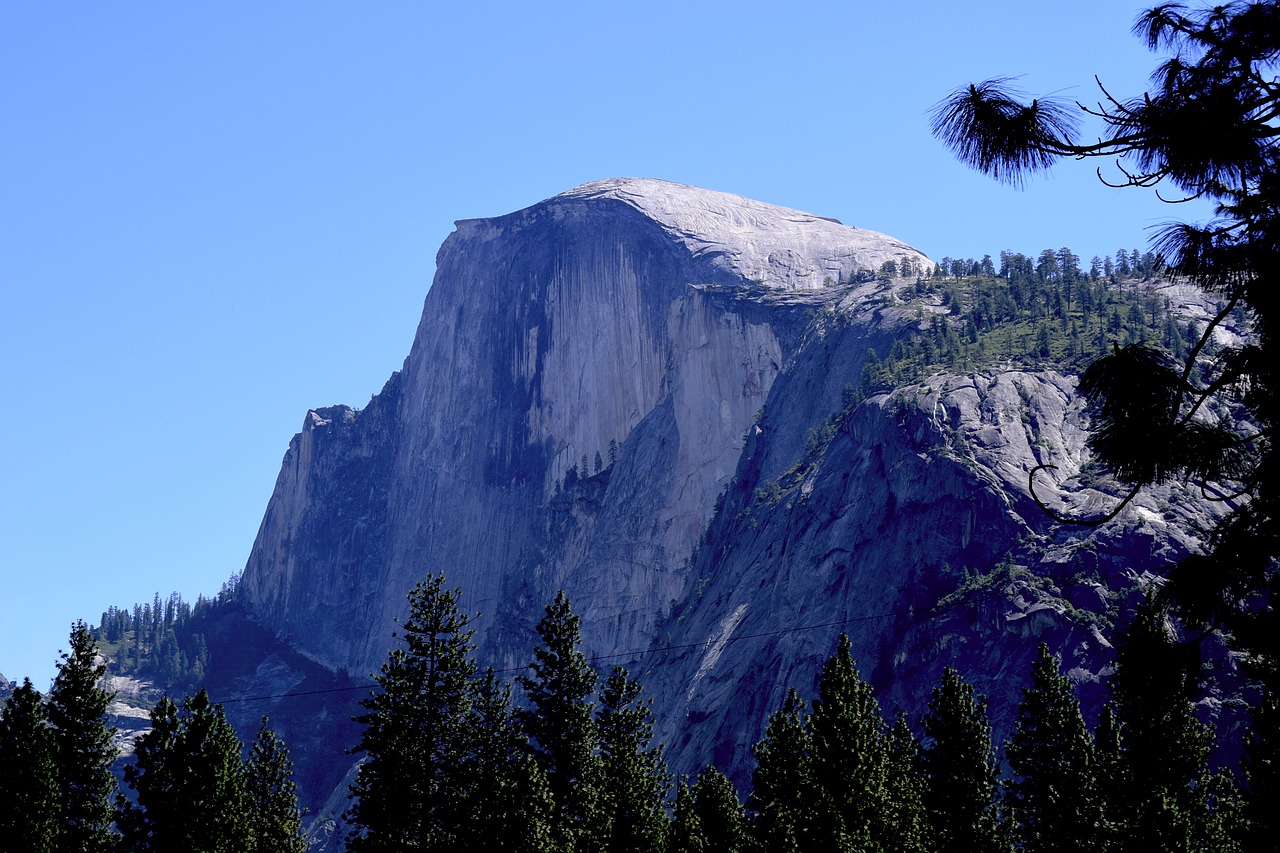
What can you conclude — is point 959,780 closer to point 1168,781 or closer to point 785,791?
point 785,791

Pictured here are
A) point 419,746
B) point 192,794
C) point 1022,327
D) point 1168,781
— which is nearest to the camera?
point 192,794

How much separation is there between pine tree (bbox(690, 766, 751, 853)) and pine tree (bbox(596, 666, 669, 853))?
1.97 meters

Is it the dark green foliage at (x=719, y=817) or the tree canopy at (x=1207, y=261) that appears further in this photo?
the dark green foliage at (x=719, y=817)

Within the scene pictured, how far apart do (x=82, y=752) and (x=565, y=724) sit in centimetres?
1986

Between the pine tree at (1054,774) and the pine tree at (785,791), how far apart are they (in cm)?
871

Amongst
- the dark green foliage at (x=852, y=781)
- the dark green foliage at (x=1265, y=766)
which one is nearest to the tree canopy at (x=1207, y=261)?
the dark green foliage at (x=1265, y=766)

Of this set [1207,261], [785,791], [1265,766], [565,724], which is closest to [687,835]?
[785,791]

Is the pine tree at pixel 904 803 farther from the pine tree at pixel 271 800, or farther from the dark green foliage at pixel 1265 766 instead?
the pine tree at pixel 271 800

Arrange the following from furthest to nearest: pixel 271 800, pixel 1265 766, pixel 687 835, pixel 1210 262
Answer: pixel 271 800, pixel 687 835, pixel 1265 766, pixel 1210 262

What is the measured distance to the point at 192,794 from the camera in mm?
53000

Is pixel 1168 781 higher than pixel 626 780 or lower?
lower

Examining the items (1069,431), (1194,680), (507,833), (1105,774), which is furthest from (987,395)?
(1194,680)

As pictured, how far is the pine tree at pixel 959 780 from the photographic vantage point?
58.9m

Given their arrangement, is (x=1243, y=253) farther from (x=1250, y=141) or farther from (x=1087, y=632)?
(x=1087, y=632)
